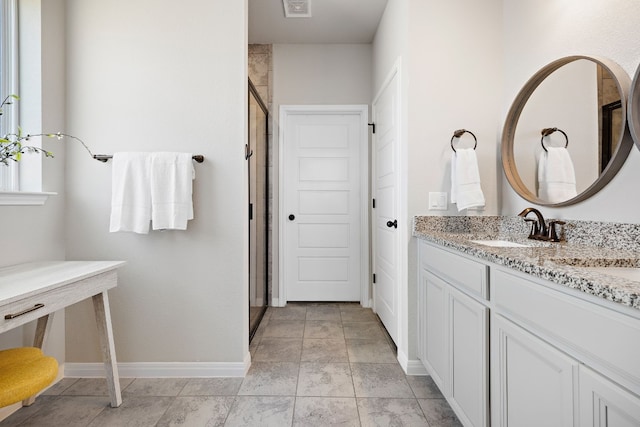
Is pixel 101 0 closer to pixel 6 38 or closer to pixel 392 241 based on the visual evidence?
pixel 6 38

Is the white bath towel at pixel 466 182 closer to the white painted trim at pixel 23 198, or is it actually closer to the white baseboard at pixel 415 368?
the white baseboard at pixel 415 368

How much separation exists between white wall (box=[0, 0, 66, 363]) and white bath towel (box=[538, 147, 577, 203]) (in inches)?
107

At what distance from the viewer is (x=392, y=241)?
2523 mm

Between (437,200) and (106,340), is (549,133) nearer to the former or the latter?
(437,200)

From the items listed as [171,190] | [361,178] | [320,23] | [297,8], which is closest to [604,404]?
[171,190]

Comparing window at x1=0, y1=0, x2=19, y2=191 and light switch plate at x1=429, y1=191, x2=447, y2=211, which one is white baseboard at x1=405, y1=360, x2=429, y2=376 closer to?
light switch plate at x1=429, y1=191, x2=447, y2=211

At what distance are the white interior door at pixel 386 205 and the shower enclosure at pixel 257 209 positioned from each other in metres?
1.08

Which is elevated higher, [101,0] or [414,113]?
[101,0]

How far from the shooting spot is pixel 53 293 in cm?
134

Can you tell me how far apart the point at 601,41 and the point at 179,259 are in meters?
2.38

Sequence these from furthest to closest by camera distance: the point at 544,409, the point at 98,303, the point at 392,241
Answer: the point at 392,241
the point at 98,303
the point at 544,409

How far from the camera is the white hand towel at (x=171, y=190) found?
6.12ft

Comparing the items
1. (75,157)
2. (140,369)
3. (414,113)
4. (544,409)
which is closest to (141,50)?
(75,157)

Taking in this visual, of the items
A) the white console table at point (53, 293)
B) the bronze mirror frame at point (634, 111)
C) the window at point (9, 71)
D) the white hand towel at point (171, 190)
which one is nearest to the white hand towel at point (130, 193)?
the white hand towel at point (171, 190)
